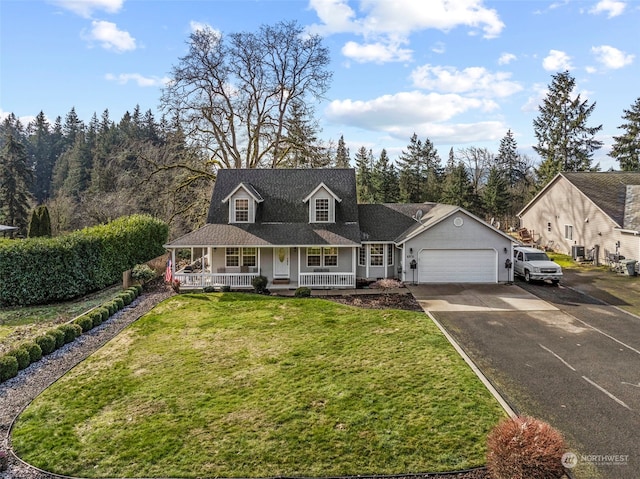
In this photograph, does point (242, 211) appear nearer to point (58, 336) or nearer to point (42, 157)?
point (58, 336)

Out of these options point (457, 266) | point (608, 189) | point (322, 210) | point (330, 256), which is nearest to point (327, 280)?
point (330, 256)

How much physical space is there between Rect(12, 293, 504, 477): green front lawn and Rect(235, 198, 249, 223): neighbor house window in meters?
9.61

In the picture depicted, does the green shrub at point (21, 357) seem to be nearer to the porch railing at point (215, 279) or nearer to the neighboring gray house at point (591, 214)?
the porch railing at point (215, 279)

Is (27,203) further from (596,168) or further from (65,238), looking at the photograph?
(596,168)

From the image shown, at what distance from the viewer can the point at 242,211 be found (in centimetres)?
2266

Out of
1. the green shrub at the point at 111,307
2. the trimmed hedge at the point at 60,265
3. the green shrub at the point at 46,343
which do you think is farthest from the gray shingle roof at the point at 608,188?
the trimmed hedge at the point at 60,265

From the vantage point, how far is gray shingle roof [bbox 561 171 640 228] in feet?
86.1

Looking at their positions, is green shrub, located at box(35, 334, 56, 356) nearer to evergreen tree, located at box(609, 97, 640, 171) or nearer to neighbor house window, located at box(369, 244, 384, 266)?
neighbor house window, located at box(369, 244, 384, 266)

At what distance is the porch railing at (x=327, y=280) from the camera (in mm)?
21047

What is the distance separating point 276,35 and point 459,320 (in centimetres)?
2866

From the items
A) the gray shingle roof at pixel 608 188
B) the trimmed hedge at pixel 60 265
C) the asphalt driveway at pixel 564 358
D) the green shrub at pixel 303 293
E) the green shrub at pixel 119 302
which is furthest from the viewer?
the gray shingle roof at pixel 608 188

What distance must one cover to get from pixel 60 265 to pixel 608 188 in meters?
35.7

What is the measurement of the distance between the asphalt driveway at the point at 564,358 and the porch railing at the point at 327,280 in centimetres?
367

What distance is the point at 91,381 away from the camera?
10461 millimetres
